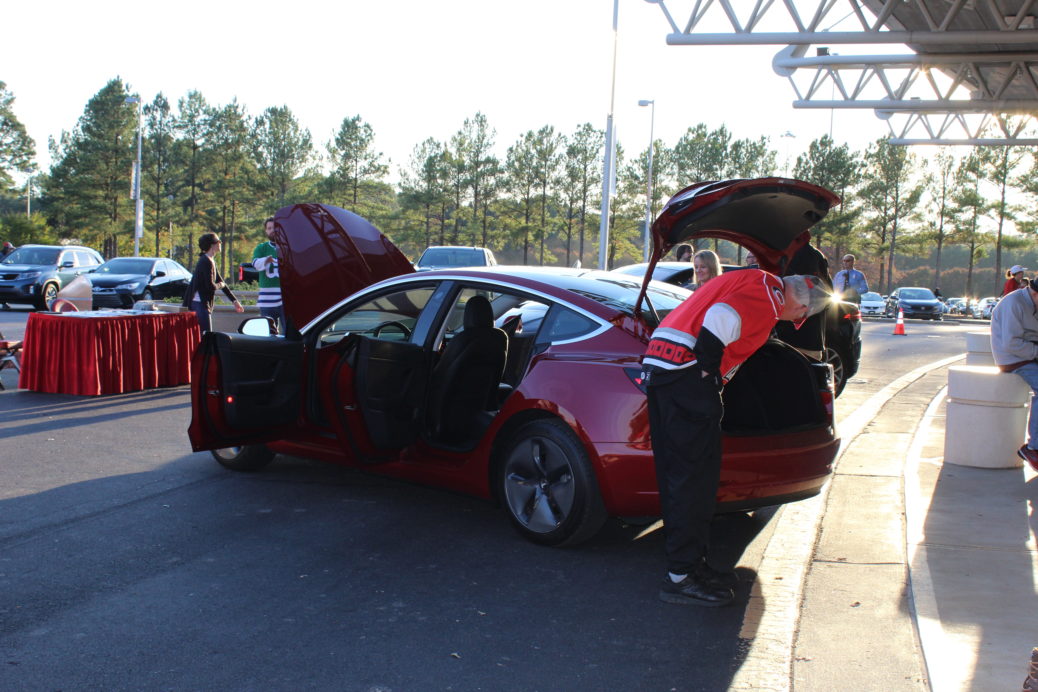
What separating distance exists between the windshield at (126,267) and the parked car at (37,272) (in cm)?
72

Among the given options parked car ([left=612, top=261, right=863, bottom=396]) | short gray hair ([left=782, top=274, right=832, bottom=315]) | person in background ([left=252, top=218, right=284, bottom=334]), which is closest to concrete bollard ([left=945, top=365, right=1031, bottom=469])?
parked car ([left=612, top=261, right=863, bottom=396])

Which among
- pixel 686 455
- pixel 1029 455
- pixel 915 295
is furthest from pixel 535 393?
pixel 915 295

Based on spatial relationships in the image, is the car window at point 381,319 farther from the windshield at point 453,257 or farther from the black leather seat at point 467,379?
the windshield at point 453,257

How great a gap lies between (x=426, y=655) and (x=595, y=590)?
1.08 m

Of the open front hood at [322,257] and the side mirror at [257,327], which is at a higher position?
the open front hood at [322,257]

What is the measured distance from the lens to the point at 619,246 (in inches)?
2502

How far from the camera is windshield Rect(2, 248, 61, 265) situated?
78.7 ft

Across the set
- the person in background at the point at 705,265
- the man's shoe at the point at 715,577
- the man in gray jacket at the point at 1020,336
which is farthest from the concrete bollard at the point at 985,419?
the man's shoe at the point at 715,577

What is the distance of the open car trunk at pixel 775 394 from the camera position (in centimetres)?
488

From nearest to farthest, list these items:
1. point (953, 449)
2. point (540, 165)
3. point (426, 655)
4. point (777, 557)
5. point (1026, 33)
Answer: point (426, 655) < point (777, 557) < point (953, 449) < point (1026, 33) < point (540, 165)

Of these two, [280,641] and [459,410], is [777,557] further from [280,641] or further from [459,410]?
[280,641]

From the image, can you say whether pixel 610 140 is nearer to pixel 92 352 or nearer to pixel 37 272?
pixel 37 272

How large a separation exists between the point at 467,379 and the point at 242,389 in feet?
→ 4.38

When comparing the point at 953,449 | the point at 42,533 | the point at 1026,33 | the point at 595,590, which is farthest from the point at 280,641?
the point at 1026,33
